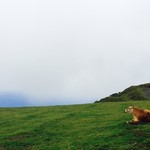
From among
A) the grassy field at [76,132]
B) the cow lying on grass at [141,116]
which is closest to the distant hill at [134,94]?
the grassy field at [76,132]

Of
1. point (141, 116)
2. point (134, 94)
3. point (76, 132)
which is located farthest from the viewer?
point (134, 94)

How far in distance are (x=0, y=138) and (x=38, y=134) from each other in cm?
298

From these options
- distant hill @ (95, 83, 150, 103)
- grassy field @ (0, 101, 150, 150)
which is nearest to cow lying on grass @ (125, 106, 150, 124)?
grassy field @ (0, 101, 150, 150)

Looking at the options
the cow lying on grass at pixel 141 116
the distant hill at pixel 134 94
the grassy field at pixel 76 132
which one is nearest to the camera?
the grassy field at pixel 76 132

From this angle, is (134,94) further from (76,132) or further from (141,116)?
(76,132)

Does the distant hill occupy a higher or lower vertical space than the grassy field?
higher

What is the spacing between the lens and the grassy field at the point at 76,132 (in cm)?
2792

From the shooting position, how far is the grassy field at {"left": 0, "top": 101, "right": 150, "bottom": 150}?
27.9m

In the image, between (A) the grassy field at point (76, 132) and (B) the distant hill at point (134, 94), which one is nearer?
(A) the grassy field at point (76, 132)

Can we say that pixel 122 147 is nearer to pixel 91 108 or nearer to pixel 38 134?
pixel 38 134

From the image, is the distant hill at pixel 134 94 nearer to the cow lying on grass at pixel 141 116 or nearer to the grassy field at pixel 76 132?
the grassy field at pixel 76 132

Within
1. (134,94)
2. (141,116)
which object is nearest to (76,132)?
(141,116)

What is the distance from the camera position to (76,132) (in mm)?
32406

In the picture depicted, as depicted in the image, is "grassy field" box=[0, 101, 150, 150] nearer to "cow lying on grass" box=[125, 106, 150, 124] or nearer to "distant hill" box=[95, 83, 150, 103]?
"cow lying on grass" box=[125, 106, 150, 124]
